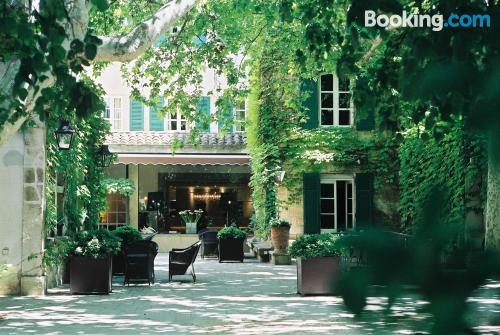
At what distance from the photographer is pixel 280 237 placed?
18266 mm

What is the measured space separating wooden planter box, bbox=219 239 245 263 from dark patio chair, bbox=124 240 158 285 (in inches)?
263

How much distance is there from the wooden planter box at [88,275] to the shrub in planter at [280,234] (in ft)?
22.8

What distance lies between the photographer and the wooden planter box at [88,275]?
11820mm

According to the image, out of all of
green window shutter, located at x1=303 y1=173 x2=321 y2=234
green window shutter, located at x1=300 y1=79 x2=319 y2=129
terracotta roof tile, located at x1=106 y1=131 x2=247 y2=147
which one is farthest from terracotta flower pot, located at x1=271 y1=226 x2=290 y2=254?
terracotta roof tile, located at x1=106 y1=131 x2=247 y2=147

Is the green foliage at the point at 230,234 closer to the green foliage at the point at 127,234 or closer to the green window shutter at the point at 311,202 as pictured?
the green window shutter at the point at 311,202

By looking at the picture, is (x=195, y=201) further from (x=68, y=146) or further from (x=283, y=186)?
(x=68, y=146)

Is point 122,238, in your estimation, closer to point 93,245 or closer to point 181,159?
point 93,245

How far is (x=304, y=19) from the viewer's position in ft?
21.6

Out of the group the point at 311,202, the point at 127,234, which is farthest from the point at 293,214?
the point at 127,234

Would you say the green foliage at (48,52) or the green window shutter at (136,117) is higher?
the green window shutter at (136,117)

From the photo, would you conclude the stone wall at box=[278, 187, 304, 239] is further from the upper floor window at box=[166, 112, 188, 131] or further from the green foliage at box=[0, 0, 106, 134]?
the green foliage at box=[0, 0, 106, 134]

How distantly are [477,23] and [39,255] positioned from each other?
36.8 feet

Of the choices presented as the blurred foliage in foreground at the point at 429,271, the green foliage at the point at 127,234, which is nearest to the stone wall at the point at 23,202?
the green foliage at the point at 127,234

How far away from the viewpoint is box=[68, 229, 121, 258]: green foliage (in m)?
11.9
